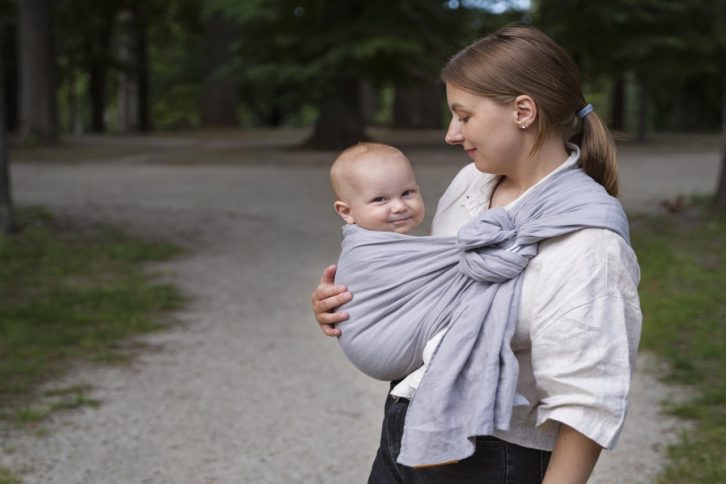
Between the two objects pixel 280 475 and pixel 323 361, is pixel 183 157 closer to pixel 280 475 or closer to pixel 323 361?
pixel 323 361

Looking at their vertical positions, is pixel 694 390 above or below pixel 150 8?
below

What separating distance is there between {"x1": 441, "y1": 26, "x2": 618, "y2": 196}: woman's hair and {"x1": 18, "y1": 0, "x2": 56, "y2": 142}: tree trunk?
1929 centimetres

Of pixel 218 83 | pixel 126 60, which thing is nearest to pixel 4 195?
pixel 218 83

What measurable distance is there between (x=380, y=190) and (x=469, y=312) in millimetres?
367

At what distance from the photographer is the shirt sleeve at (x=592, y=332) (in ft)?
5.07

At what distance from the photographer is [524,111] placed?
1.67 meters

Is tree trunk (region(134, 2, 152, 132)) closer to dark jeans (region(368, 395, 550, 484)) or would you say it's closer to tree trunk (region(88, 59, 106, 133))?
tree trunk (region(88, 59, 106, 133))

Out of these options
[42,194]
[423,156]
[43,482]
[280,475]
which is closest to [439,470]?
[280,475]

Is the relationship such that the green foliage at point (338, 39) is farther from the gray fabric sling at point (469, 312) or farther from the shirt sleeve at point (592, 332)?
the shirt sleeve at point (592, 332)

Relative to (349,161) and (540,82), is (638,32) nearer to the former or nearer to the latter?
(349,161)

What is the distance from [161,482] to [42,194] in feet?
29.8

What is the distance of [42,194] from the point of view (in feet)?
39.9

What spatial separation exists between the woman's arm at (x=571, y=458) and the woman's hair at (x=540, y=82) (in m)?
0.46

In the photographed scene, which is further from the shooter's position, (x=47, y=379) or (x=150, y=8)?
(x=150, y=8)
